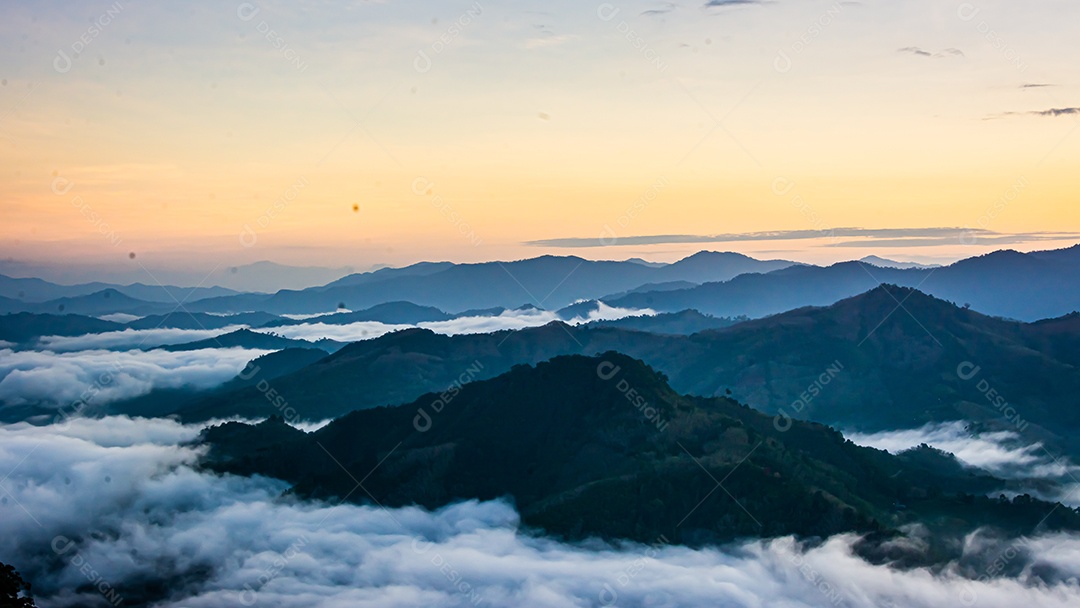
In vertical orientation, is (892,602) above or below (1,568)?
below

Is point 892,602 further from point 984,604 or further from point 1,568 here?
point 1,568

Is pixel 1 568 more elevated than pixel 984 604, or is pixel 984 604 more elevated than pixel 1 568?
pixel 1 568

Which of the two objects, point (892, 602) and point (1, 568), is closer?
point (1, 568)

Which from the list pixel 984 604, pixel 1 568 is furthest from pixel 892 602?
pixel 1 568

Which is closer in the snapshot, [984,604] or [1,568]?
[1,568]
